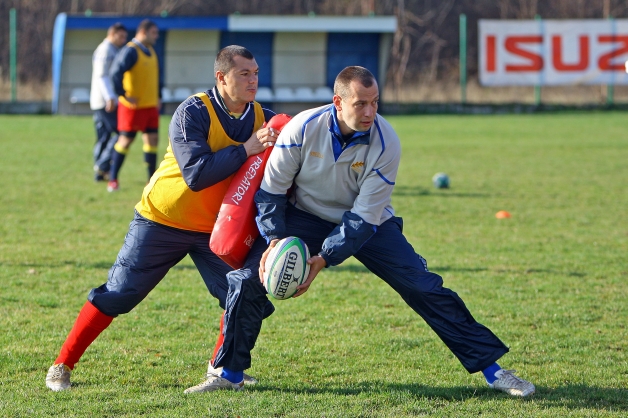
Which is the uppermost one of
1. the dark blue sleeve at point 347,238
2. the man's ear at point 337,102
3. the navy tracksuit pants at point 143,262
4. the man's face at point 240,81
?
the man's face at point 240,81

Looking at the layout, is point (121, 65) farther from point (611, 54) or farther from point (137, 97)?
point (611, 54)

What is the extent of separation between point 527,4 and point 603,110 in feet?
29.5

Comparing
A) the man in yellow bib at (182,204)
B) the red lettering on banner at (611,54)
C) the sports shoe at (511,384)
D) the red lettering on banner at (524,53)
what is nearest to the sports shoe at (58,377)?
the man in yellow bib at (182,204)

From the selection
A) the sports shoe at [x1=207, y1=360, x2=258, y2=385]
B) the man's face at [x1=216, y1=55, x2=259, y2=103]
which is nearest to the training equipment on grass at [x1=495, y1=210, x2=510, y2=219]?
the sports shoe at [x1=207, y1=360, x2=258, y2=385]

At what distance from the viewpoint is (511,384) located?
14.5ft

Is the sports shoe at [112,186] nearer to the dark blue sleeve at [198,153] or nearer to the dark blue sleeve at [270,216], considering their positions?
the dark blue sleeve at [198,153]

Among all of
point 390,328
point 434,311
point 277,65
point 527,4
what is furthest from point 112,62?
point 527,4

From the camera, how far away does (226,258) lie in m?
4.40

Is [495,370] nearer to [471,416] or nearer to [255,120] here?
[471,416]

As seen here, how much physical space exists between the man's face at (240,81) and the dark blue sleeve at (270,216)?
536mm

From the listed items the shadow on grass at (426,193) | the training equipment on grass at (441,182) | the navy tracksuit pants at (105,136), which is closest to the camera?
the shadow on grass at (426,193)

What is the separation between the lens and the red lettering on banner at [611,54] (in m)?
29.1

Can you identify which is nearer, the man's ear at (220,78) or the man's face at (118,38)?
the man's ear at (220,78)

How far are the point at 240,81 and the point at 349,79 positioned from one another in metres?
0.63
